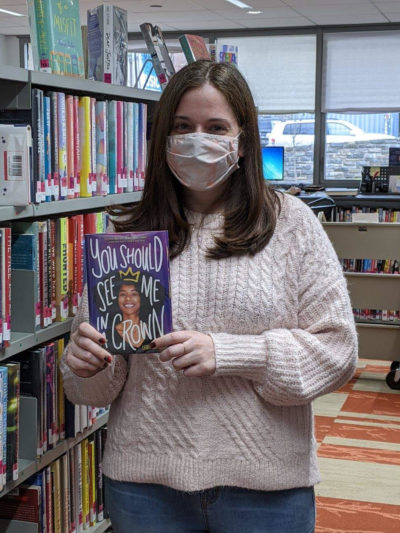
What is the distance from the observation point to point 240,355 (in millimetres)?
1424

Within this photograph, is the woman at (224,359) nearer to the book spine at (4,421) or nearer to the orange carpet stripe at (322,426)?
the book spine at (4,421)

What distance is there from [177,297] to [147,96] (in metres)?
1.38

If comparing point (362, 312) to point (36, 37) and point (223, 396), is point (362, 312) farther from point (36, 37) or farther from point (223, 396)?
point (223, 396)

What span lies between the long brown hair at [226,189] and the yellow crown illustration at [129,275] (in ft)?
0.35

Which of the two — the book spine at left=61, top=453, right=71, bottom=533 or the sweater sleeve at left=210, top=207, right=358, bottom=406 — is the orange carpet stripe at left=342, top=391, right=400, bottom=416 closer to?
the book spine at left=61, top=453, right=71, bottom=533

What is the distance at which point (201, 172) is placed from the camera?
1551 millimetres

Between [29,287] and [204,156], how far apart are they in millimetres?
771

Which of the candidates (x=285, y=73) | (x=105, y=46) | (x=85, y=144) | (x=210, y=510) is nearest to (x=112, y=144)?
(x=85, y=144)

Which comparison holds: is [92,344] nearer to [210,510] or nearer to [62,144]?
[210,510]

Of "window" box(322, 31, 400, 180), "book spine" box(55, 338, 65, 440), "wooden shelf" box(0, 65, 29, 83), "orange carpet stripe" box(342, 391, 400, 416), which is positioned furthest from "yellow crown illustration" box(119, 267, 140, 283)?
"window" box(322, 31, 400, 180)

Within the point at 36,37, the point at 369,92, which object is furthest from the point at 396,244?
the point at 369,92

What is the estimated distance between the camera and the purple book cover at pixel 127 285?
1441 mm

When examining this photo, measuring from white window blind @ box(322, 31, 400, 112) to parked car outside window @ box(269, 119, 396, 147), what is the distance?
0.24 m

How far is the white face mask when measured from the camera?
5.07ft
